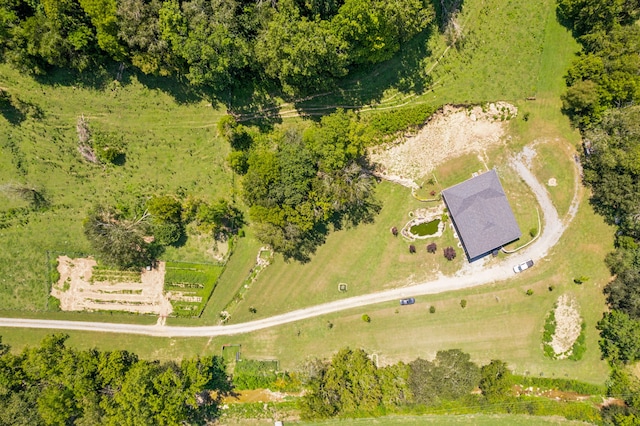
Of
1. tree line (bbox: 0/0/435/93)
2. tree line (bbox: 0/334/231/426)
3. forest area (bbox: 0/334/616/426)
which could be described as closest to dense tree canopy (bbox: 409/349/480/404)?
forest area (bbox: 0/334/616/426)

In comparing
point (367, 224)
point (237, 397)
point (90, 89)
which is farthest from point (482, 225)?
point (90, 89)

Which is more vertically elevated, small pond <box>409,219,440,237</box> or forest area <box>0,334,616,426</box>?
small pond <box>409,219,440,237</box>

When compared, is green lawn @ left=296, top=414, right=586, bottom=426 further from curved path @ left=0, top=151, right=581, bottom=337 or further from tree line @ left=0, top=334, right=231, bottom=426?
tree line @ left=0, top=334, right=231, bottom=426

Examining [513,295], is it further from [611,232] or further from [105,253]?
[105,253]

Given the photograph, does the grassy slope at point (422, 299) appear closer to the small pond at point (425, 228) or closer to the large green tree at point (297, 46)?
the small pond at point (425, 228)

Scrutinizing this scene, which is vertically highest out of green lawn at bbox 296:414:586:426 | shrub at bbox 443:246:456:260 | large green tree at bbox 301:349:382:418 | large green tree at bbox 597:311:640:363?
shrub at bbox 443:246:456:260

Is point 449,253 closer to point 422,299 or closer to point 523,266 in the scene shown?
point 422,299
